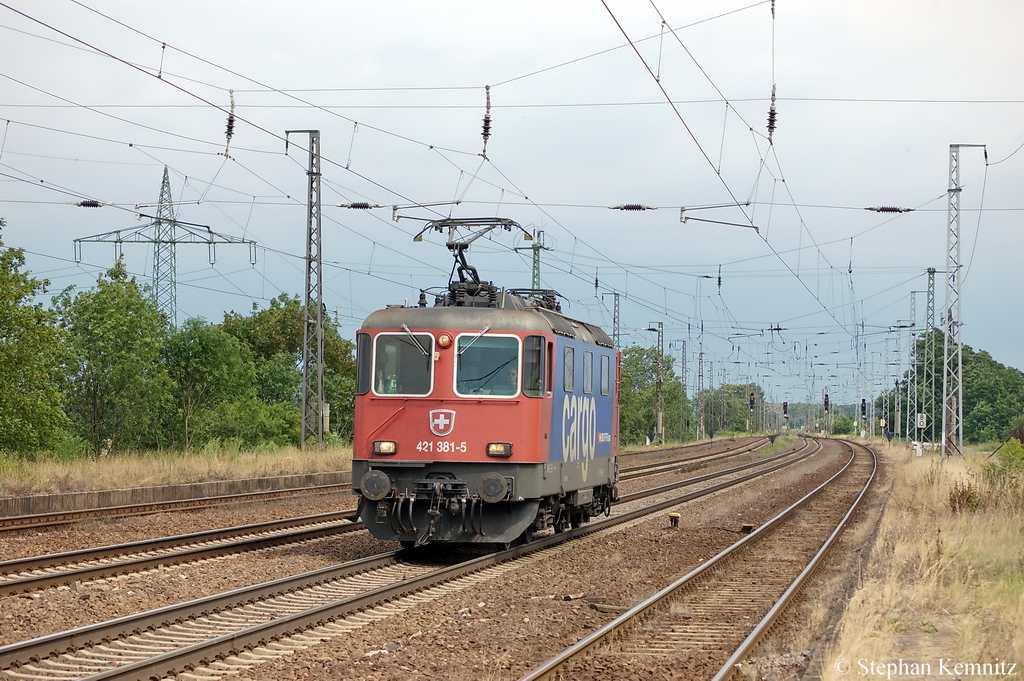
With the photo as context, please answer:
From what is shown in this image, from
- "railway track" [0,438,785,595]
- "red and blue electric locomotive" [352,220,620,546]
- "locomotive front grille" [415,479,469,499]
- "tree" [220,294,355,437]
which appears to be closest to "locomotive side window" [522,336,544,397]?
"red and blue electric locomotive" [352,220,620,546]

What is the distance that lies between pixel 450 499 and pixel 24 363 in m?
14.2

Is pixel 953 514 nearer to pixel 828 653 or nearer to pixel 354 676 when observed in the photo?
pixel 828 653

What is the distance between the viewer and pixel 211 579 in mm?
11875

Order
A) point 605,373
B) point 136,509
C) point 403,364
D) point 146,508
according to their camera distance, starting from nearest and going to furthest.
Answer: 1. point 403,364
2. point 605,373
3. point 136,509
4. point 146,508

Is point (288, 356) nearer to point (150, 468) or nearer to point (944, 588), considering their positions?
point (150, 468)

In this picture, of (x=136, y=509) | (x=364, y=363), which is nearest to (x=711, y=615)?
(x=364, y=363)

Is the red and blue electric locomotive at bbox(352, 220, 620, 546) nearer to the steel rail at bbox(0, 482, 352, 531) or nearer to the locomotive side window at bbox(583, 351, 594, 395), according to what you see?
the locomotive side window at bbox(583, 351, 594, 395)

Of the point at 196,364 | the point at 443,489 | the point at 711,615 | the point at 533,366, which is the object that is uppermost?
the point at 196,364

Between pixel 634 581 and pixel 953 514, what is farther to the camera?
pixel 953 514

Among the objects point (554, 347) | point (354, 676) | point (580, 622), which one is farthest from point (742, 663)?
point (554, 347)

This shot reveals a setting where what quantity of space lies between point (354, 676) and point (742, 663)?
3.18 meters

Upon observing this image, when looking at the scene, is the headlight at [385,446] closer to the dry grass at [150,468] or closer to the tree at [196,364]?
the dry grass at [150,468]

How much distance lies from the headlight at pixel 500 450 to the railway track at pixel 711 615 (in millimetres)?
2687

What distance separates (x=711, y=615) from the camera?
10.9m
